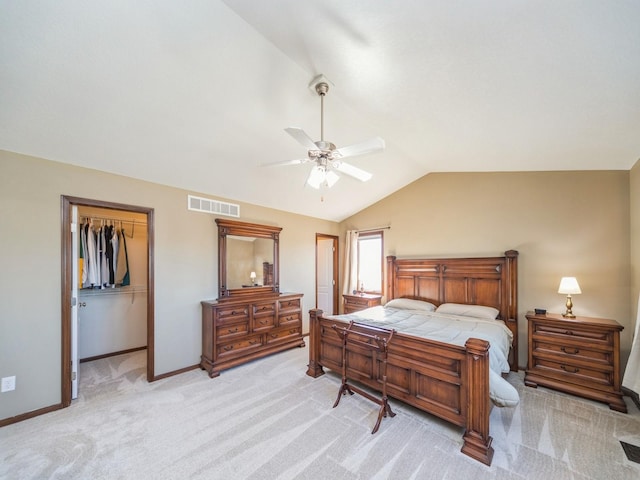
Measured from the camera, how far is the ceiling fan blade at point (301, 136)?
5.73ft

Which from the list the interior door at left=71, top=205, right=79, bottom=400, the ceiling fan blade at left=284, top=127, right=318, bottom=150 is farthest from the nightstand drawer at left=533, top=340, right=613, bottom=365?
the interior door at left=71, top=205, right=79, bottom=400

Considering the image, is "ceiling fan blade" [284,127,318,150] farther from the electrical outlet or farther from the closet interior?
the electrical outlet

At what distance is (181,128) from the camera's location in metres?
2.49

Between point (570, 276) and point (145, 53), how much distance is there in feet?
16.2

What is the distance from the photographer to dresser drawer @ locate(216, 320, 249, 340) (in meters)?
3.38

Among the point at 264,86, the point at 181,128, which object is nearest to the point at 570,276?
the point at 264,86

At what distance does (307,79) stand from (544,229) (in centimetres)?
355

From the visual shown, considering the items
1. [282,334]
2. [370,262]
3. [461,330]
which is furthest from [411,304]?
[282,334]

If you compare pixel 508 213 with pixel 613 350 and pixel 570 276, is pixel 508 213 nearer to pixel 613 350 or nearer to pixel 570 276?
pixel 570 276

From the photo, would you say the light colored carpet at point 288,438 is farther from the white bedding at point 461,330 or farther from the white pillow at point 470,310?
the white pillow at point 470,310

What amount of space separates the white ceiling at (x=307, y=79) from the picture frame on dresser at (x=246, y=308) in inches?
52.8

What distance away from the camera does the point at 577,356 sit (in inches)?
109

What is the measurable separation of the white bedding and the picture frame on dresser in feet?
4.49

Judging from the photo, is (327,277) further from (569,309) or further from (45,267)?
(45,267)
